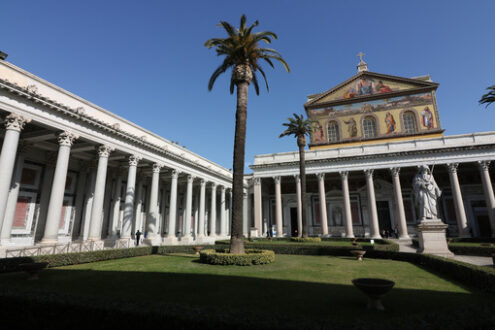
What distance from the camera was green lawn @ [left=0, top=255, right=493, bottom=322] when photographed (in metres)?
6.20

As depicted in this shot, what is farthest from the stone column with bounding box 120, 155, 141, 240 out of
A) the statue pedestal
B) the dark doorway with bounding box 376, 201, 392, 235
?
the dark doorway with bounding box 376, 201, 392, 235

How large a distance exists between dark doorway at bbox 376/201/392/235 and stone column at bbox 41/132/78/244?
36805mm

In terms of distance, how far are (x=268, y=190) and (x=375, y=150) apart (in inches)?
684

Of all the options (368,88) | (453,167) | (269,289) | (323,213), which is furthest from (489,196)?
(269,289)

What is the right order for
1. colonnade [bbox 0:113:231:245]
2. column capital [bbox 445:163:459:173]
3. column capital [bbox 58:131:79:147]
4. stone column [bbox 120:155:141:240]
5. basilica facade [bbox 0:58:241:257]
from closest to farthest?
colonnade [bbox 0:113:231:245] → basilica facade [bbox 0:58:241:257] → column capital [bbox 58:131:79:147] → stone column [bbox 120:155:141:240] → column capital [bbox 445:163:459:173]

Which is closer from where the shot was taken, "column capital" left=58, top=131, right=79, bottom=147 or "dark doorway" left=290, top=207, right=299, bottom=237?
"column capital" left=58, top=131, right=79, bottom=147

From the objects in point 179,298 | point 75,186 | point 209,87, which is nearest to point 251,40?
point 209,87

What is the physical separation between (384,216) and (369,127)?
507 inches

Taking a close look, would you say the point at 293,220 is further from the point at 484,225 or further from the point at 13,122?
the point at 13,122

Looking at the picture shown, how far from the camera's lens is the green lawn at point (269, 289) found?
620 centimetres

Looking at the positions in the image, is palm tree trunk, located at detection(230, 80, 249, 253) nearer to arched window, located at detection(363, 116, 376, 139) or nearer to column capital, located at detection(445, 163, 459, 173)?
column capital, located at detection(445, 163, 459, 173)

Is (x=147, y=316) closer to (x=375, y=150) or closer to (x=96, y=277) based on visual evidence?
(x=96, y=277)

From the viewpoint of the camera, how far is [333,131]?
39.5 m

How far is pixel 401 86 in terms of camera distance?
3753 centimetres
